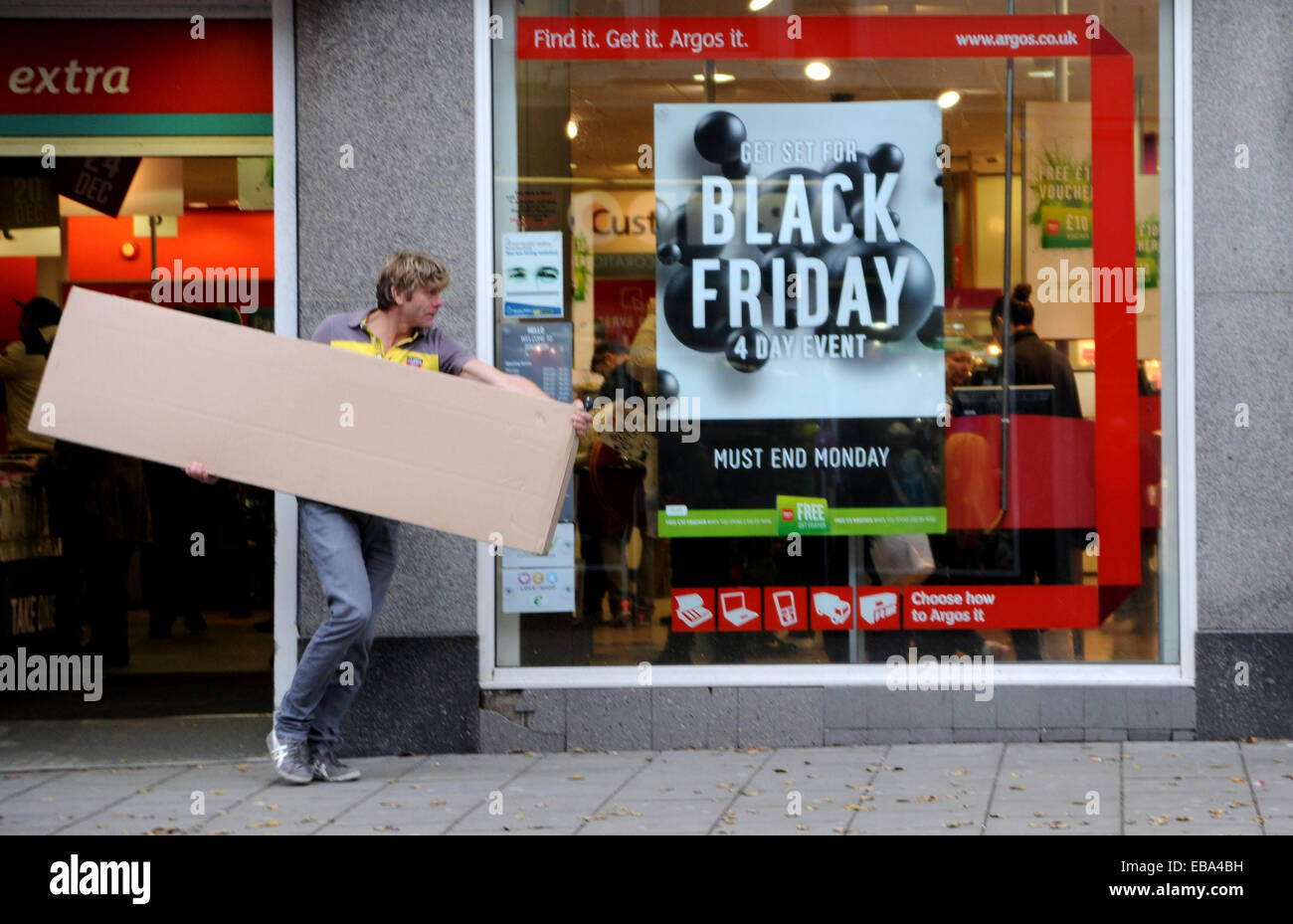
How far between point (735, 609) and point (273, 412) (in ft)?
7.33

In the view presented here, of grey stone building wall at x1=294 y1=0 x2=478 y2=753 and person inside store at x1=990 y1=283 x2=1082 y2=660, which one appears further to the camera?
person inside store at x1=990 y1=283 x2=1082 y2=660

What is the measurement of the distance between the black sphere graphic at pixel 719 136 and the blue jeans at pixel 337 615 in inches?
83.7

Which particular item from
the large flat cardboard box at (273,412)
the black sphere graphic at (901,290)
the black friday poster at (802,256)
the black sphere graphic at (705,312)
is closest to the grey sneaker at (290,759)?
the large flat cardboard box at (273,412)

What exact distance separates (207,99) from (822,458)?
3.31 meters

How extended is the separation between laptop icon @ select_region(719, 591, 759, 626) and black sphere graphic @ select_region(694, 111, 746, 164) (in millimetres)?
1880

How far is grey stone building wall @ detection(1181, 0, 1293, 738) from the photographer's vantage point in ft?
22.2

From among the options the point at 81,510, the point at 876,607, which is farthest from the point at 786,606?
the point at 81,510

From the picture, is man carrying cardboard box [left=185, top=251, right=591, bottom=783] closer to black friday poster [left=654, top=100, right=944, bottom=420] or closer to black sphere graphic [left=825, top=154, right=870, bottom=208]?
black friday poster [left=654, top=100, right=944, bottom=420]

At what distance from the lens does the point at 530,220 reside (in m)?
7.02

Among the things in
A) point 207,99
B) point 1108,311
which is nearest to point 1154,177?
point 1108,311

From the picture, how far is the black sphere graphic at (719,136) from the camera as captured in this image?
23.0 feet

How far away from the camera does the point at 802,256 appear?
7.01 meters

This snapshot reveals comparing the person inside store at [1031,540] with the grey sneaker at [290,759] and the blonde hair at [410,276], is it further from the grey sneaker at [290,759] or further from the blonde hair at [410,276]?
the grey sneaker at [290,759]

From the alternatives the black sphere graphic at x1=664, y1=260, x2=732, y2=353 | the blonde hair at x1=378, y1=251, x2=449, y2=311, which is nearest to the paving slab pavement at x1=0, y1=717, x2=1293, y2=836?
the black sphere graphic at x1=664, y1=260, x2=732, y2=353
